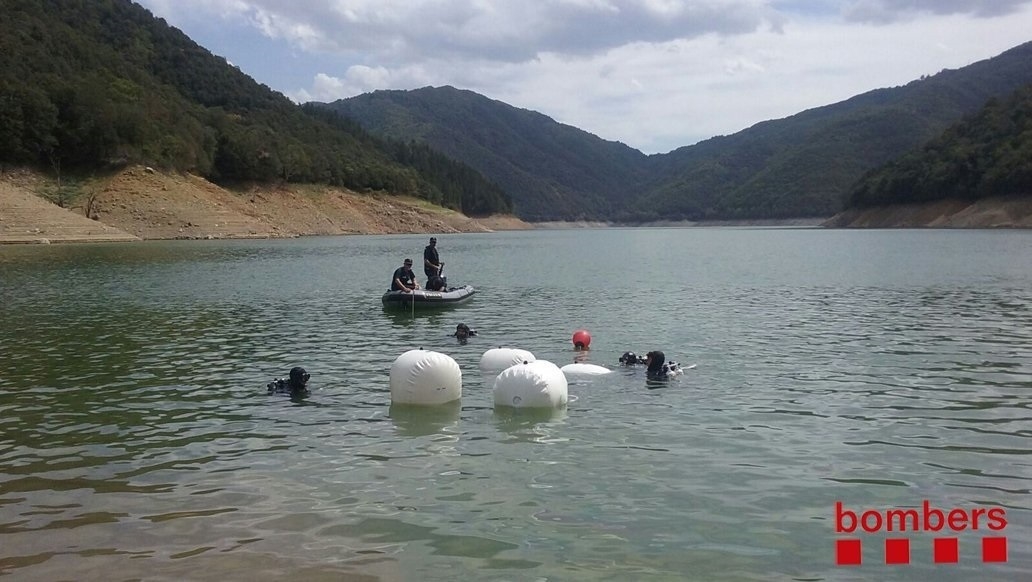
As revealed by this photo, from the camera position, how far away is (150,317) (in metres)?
27.8

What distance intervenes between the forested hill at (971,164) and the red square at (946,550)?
127080 millimetres

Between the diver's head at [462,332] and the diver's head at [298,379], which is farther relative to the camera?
the diver's head at [462,332]

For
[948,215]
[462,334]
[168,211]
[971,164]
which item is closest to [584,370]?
[462,334]

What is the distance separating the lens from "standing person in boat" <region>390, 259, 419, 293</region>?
102ft

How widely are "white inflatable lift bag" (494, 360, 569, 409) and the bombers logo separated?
18.2 feet

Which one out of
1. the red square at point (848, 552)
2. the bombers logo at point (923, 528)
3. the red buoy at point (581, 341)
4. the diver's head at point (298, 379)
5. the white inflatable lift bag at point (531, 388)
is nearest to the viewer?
the red square at point (848, 552)

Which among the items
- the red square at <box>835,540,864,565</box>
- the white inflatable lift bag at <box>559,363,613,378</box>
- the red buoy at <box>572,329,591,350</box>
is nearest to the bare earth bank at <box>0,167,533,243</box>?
the red buoy at <box>572,329,591,350</box>

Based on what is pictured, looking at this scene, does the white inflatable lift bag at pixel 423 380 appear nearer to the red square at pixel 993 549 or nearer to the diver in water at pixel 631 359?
the diver in water at pixel 631 359

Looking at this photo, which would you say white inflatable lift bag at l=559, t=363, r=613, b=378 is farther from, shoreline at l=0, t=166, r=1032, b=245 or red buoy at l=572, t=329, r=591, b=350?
shoreline at l=0, t=166, r=1032, b=245

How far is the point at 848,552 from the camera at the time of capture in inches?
324

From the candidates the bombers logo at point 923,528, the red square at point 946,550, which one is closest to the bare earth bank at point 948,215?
the bombers logo at point 923,528

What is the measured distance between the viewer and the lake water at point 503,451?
26.7 feet

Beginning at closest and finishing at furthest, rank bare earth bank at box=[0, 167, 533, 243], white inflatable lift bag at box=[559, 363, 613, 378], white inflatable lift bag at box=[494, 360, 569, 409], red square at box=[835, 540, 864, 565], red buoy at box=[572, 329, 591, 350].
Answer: red square at box=[835, 540, 864, 565] → white inflatable lift bag at box=[494, 360, 569, 409] → white inflatable lift bag at box=[559, 363, 613, 378] → red buoy at box=[572, 329, 591, 350] → bare earth bank at box=[0, 167, 533, 243]

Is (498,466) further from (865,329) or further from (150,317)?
(150,317)
